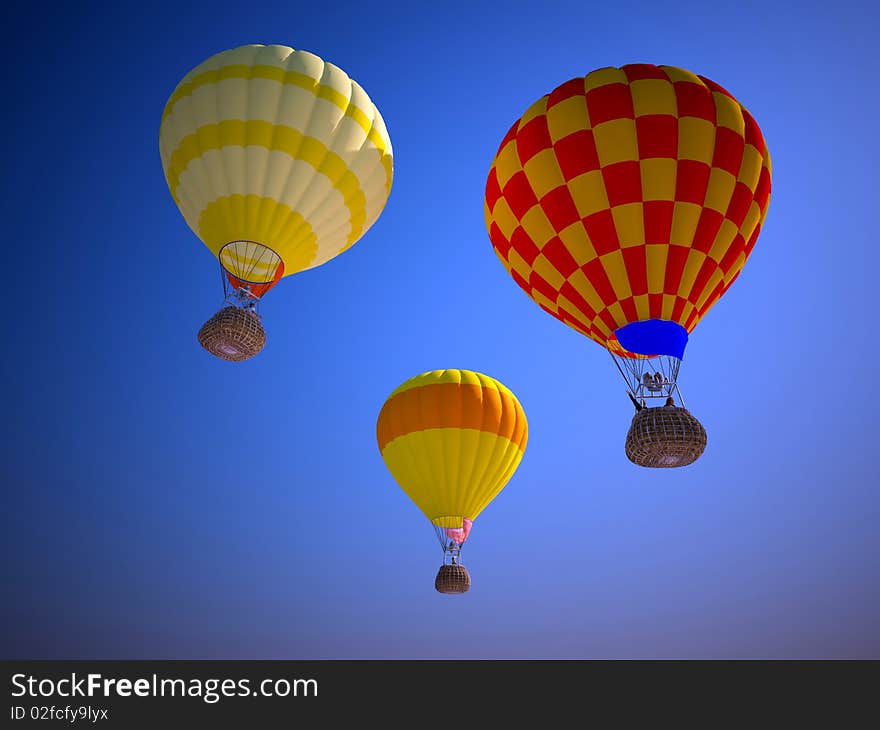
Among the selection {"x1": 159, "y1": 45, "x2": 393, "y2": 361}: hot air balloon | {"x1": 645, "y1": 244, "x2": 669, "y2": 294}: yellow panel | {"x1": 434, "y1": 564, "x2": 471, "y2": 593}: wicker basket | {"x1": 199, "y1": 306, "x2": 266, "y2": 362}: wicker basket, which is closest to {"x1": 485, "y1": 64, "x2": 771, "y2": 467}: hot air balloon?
{"x1": 645, "y1": 244, "x2": 669, "y2": 294}: yellow panel

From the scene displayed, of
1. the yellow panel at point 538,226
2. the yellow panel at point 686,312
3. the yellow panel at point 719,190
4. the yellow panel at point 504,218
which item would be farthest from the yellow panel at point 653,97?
the yellow panel at point 686,312

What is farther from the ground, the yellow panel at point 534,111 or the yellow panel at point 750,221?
the yellow panel at point 534,111

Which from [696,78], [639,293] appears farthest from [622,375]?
[696,78]

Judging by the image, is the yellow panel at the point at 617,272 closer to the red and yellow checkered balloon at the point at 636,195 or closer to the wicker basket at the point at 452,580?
the red and yellow checkered balloon at the point at 636,195

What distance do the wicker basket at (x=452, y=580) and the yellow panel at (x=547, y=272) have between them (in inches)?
226

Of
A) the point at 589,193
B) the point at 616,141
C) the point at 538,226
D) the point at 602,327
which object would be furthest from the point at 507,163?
the point at 602,327

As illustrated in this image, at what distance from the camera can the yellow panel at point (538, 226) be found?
7.95m

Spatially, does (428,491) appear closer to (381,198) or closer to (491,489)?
(491,489)

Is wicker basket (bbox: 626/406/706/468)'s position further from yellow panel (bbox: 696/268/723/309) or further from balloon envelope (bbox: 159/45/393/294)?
balloon envelope (bbox: 159/45/393/294)

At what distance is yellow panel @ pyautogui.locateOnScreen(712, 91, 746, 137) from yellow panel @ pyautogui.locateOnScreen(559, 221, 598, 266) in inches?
82.9

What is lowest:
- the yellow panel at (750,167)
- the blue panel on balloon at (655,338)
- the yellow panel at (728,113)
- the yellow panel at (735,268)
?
the blue panel on balloon at (655,338)

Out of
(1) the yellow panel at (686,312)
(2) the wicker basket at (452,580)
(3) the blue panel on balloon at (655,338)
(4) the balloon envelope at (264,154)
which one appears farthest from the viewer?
(2) the wicker basket at (452,580)

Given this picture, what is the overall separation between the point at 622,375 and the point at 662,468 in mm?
1211

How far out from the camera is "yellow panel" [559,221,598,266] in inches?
303
